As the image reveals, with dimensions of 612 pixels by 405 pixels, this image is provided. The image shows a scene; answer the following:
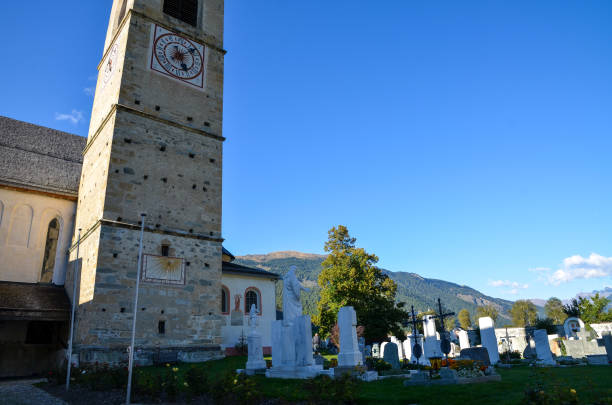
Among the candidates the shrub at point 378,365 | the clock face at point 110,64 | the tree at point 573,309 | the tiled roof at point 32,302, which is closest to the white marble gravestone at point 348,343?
the shrub at point 378,365

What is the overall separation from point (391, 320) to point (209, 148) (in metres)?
18.9

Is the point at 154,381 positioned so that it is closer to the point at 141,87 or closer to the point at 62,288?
the point at 62,288

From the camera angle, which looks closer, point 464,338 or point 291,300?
point 291,300

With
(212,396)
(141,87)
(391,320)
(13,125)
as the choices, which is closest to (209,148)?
(141,87)

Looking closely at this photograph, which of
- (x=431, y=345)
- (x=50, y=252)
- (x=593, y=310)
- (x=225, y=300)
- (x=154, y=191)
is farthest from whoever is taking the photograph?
(x=593, y=310)

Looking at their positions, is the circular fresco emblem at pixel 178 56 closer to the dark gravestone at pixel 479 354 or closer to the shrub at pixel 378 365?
the shrub at pixel 378 365

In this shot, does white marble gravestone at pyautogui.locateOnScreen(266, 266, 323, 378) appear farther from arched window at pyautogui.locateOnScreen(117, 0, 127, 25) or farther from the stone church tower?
arched window at pyautogui.locateOnScreen(117, 0, 127, 25)

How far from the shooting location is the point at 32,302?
18.6 m

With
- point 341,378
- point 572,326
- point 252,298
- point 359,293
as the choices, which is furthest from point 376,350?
point 341,378

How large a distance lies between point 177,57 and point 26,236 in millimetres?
12319

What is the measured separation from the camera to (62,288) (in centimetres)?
2111

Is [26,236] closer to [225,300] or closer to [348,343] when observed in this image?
[225,300]

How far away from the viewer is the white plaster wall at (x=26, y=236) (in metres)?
20.7

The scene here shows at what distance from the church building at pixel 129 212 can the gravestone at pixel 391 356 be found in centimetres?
808
